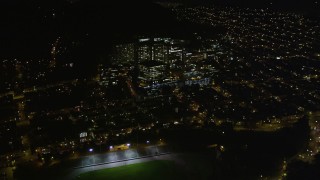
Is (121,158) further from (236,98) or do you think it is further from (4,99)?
(4,99)

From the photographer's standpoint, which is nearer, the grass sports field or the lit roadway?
the grass sports field

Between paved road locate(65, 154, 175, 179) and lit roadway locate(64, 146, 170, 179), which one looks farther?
lit roadway locate(64, 146, 170, 179)

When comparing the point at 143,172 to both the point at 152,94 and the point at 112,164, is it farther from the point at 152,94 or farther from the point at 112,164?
the point at 152,94

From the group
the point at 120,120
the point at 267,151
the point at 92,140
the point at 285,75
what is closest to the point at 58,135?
the point at 92,140

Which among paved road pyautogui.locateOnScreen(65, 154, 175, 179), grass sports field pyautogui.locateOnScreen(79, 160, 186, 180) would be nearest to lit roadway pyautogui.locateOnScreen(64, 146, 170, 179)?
paved road pyautogui.locateOnScreen(65, 154, 175, 179)

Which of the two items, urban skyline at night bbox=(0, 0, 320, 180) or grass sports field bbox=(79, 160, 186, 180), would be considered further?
urban skyline at night bbox=(0, 0, 320, 180)

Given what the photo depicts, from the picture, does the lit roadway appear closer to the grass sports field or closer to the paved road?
the paved road
